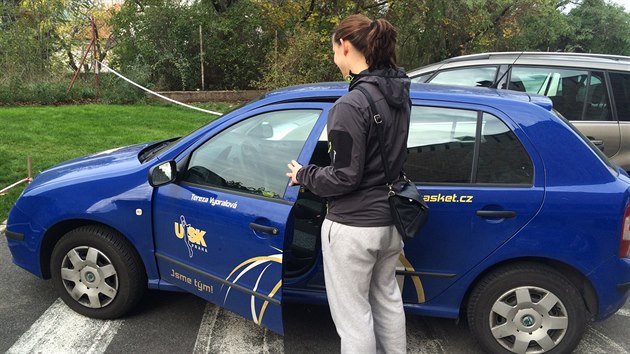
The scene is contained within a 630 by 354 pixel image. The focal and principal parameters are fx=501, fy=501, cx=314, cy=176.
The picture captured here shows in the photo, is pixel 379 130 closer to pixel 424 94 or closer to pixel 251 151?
pixel 424 94

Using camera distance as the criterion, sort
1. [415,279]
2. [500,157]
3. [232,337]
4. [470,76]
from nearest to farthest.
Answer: [500,157] < [415,279] < [232,337] < [470,76]

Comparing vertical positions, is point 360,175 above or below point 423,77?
below

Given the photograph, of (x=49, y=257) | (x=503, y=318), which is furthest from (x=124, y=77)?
(x=503, y=318)

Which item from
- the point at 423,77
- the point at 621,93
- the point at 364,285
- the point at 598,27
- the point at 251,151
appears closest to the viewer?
the point at 364,285

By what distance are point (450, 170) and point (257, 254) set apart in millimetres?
1183

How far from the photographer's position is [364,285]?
233 centimetres

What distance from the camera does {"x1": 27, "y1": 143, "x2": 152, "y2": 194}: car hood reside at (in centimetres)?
326

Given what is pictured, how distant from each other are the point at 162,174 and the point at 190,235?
405mm

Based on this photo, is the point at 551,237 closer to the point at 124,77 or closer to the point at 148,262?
the point at 148,262

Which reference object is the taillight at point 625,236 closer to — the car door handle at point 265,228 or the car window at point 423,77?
the car door handle at point 265,228

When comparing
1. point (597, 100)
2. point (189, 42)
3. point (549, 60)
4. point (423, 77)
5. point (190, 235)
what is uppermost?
point (189, 42)

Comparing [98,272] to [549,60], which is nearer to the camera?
[98,272]

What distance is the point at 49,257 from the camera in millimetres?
3459

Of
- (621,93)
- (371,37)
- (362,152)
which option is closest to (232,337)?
(362,152)
